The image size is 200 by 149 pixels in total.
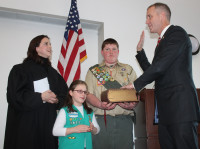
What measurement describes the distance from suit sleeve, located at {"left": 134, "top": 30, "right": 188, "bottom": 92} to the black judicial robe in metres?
1.02

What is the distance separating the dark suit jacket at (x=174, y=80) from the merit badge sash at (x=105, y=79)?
572mm

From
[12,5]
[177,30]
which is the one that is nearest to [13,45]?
[12,5]

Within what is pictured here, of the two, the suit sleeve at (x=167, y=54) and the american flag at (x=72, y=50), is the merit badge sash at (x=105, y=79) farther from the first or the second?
the american flag at (x=72, y=50)

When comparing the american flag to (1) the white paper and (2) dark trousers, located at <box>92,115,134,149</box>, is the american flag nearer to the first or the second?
(1) the white paper

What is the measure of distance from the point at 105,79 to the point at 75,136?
0.80 metres

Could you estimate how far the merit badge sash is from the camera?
97.1 inches

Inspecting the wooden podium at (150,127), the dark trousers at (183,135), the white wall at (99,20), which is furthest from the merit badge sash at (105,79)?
the white wall at (99,20)

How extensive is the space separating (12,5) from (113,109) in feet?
7.43

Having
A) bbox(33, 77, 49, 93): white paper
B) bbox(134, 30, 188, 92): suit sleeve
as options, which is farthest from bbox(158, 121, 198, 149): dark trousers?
bbox(33, 77, 49, 93): white paper

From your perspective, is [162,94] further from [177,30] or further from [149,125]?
[149,125]

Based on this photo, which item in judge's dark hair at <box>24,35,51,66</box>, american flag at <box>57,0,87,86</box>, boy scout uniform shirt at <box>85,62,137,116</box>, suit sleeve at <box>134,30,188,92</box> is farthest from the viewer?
american flag at <box>57,0,87,86</box>

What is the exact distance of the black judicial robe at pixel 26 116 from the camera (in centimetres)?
199

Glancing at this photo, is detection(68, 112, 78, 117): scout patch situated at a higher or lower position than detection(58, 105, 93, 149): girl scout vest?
higher

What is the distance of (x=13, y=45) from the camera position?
3.57m
